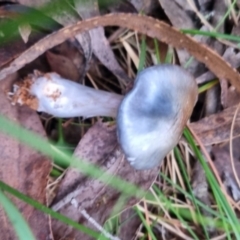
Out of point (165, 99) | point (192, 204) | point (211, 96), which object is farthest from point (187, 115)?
point (192, 204)

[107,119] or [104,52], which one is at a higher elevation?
[104,52]

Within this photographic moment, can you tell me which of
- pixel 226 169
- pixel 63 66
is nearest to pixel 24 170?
pixel 63 66

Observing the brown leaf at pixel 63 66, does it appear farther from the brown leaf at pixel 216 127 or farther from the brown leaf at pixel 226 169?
the brown leaf at pixel 226 169

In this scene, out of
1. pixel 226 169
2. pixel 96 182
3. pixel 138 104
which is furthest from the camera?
pixel 226 169

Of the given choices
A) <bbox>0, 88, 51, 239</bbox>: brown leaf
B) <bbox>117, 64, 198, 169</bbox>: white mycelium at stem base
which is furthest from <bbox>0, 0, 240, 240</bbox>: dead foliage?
<bbox>117, 64, 198, 169</bbox>: white mycelium at stem base

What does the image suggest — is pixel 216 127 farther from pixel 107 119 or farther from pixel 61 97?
pixel 61 97

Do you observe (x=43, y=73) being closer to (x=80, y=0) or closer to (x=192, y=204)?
(x=80, y=0)

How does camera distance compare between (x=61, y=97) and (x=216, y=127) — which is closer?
(x=61, y=97)

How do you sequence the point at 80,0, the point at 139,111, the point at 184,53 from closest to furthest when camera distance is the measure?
1. the point at 139,111
2. the point at 80,0
3. the point at 184,53
